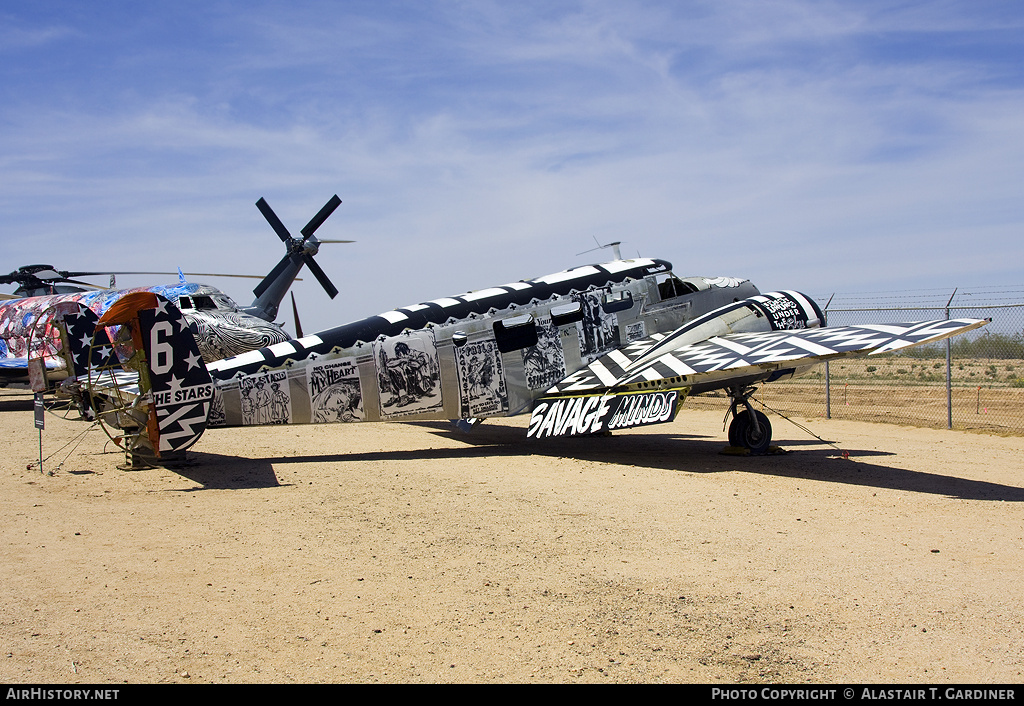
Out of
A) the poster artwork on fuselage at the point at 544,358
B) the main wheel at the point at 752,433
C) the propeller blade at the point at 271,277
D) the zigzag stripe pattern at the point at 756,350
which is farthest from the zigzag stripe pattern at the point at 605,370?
the propeller blade at the point at 271,277

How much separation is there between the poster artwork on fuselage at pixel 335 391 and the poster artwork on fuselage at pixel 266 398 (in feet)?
1.36

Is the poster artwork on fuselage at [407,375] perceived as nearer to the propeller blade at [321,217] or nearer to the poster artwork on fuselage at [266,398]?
the poster artwork on fuselage at [266,398]

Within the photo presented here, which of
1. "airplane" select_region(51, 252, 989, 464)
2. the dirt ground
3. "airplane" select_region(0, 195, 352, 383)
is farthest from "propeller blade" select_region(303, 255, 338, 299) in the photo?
the dirt ground

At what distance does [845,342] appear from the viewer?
1105cm

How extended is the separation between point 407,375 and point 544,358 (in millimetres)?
2832

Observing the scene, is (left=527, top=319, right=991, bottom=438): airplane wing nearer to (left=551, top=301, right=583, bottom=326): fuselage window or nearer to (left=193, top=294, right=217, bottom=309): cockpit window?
(left=551, top=301, right=583, bottom=326): fuselage window

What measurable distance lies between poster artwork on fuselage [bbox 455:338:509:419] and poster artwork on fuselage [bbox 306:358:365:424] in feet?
6.54

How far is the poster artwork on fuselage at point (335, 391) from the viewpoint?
1236cm

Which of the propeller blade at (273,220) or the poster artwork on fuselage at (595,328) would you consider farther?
the propeller blade at (273,220)

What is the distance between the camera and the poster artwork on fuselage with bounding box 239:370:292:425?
11.9 meters

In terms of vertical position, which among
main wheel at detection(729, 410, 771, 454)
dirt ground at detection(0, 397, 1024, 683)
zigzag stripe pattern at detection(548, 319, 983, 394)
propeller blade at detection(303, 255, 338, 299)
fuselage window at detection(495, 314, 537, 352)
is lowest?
dirt ground at detection(0, 397, 1024, 683)

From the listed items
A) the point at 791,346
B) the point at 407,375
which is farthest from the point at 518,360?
the point at 791,346

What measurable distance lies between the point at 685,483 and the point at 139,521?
7205 millimetres

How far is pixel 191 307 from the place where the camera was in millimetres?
21375
